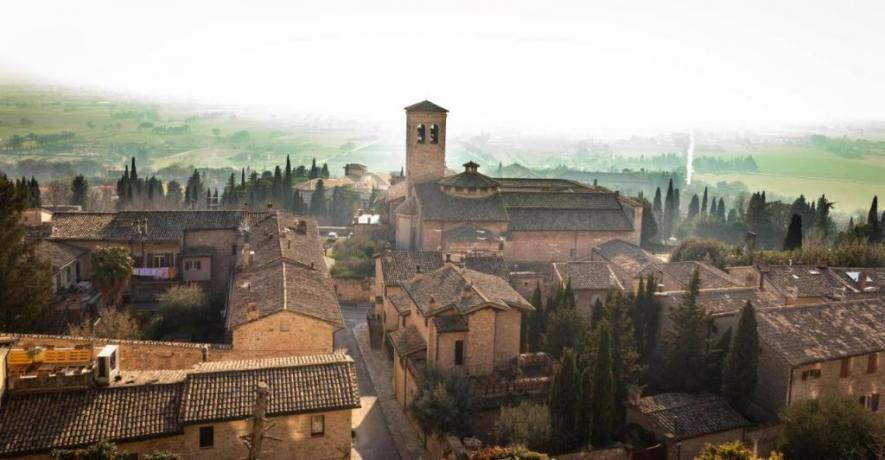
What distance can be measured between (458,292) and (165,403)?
11485 millimetres

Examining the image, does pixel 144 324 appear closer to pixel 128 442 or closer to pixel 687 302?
pixel 128 442

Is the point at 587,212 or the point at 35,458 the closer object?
the point at 35,458

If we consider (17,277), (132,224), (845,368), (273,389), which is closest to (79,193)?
(132,224)

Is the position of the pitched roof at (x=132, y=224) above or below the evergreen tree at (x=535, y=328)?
above

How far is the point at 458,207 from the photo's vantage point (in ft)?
133

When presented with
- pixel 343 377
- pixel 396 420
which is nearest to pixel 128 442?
pixel 343 377

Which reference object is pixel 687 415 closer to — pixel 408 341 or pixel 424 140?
pixel 408 341

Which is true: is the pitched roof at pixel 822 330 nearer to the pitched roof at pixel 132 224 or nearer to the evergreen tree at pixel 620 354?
the evergreen tree at pixel 620 354

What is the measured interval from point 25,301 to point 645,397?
76.9ft

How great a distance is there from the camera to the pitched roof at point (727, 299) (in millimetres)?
28078

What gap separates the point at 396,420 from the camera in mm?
24297

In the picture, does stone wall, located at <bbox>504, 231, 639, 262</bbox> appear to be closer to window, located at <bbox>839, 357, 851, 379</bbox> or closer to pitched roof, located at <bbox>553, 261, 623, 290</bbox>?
pitched roof, located at <bbox>553, 261, 623, 290</bbox>

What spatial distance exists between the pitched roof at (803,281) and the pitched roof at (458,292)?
15.2m

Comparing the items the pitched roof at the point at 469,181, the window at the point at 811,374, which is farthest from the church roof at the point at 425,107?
the window at the point at 811,374
